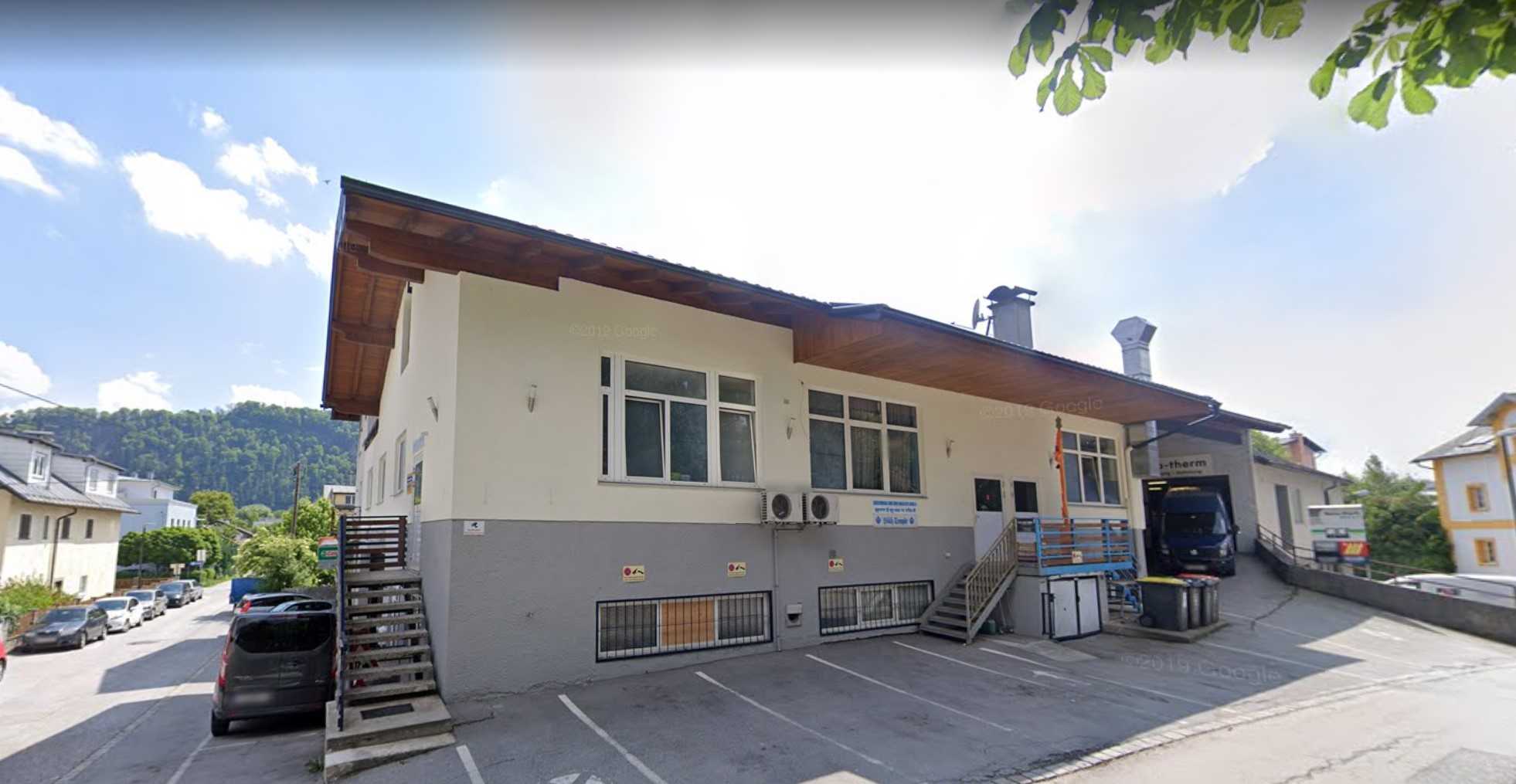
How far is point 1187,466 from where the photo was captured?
23.6 metres

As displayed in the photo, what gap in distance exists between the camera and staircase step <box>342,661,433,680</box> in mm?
7613

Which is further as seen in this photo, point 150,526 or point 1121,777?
point 150,526

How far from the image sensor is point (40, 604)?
2664 centimetres

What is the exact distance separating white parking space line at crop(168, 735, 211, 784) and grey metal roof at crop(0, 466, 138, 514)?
28488 mm

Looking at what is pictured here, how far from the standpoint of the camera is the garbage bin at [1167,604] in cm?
1266

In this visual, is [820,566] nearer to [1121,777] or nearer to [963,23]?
[1121,777]

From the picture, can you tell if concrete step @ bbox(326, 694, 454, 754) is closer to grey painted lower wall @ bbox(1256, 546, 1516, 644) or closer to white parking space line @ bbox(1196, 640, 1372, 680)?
white parking space line @ bbox(1196, 640, 1372, 680)

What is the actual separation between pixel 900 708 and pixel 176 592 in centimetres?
4796

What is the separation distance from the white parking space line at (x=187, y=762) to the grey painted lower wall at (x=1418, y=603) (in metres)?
22.0

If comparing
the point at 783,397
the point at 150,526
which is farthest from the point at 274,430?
the point at 783,397

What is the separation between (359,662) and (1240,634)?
14.6 meters

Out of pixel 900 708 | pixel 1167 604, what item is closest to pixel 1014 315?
pixel 1167 604

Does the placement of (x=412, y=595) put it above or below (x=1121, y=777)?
above

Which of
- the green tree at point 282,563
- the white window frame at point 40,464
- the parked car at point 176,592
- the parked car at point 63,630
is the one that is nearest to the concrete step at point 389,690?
the parked car at point 63,630
